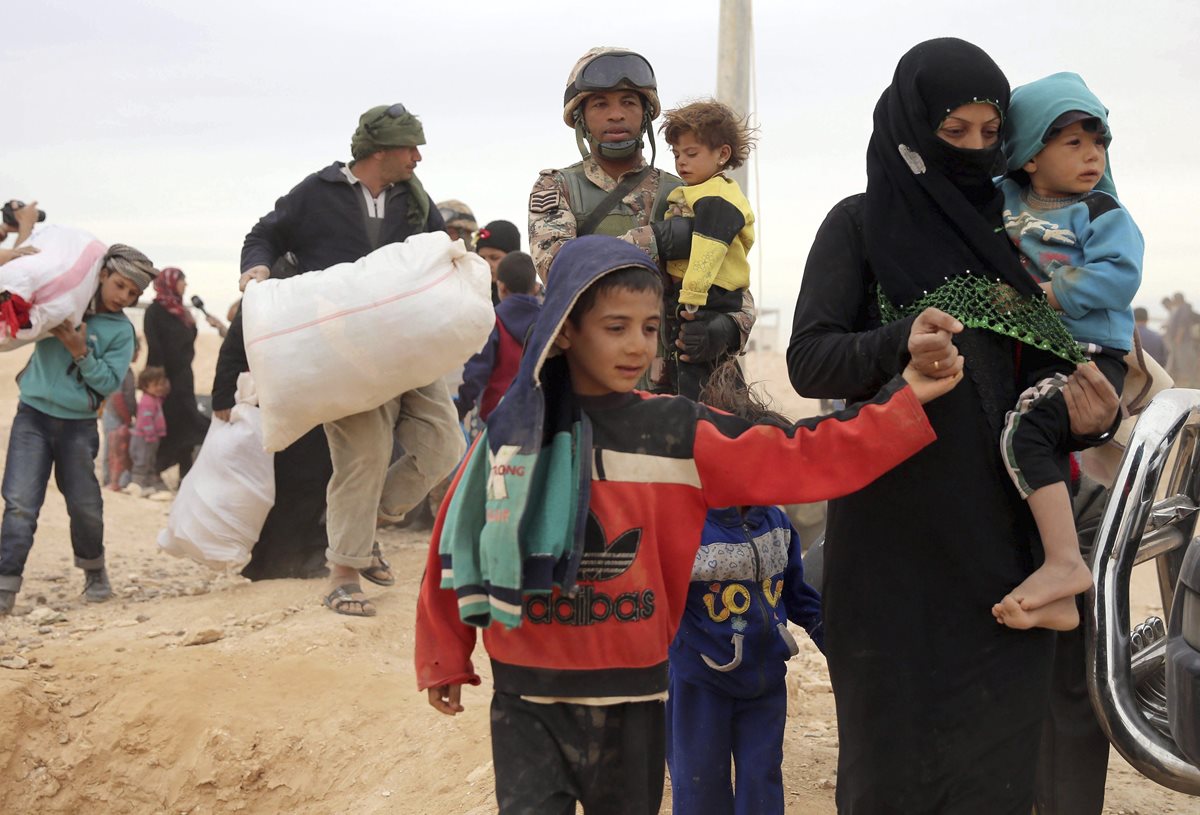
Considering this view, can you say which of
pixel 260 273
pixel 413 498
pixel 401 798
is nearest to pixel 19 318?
pixel 260 273

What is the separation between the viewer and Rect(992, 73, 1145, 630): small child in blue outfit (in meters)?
2.37

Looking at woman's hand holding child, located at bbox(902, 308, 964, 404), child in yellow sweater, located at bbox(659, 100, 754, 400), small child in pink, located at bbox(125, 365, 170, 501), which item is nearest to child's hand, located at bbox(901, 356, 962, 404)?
woman's hand holding child, located at bbox(902, 308, 964, 404)

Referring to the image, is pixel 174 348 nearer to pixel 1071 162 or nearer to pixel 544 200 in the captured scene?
pixel 544 200

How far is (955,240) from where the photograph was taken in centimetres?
244

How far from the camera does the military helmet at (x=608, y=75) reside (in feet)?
13.2

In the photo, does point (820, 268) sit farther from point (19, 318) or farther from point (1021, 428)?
point (19, 318)

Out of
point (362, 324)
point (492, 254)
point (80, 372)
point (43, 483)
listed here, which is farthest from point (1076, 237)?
point (43, 483)

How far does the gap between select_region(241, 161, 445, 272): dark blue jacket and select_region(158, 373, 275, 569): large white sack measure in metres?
0.86

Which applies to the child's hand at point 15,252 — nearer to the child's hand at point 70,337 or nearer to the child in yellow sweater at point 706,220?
the child's hand at point 70,337

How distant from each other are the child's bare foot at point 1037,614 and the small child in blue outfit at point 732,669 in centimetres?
84

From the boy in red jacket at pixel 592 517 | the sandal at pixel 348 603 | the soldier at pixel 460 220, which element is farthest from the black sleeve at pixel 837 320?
the soldier at pixel 460 220

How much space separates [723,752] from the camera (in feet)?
10.5

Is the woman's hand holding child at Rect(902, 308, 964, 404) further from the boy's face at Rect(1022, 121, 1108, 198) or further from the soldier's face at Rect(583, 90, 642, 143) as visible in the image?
the soldier's face at Rect(583, 90, 642, 143)

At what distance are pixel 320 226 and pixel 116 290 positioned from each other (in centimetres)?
127
